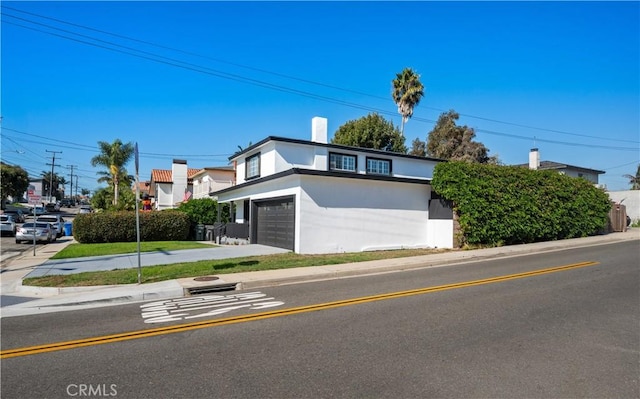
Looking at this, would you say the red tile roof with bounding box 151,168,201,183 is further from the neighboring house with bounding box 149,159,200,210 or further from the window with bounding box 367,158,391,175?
the window with bounding box 367,158,391,175

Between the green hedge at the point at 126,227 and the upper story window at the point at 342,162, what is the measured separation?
1102 centimetres

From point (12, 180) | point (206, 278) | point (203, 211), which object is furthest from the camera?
point (12, 180)

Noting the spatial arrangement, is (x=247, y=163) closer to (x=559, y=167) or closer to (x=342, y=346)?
(x=342, y=346)

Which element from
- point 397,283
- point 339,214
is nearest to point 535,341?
point 397,283

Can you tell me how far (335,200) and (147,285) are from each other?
9.78m

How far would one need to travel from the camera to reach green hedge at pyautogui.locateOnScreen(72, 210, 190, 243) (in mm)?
24188

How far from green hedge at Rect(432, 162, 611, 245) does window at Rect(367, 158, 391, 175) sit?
14.7 feet

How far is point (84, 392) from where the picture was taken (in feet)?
13.5

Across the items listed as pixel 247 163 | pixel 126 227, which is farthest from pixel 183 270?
pixel 126 227

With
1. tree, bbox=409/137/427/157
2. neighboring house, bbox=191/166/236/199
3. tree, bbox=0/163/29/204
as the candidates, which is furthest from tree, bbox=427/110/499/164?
tree, bbox=0/163/29/204

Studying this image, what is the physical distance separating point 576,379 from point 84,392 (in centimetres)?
534

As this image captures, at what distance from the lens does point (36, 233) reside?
87.4ft

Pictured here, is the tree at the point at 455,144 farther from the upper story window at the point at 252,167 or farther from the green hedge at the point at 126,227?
the green hedge at the point at 126,227

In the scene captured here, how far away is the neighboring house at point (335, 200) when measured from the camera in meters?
17.7
